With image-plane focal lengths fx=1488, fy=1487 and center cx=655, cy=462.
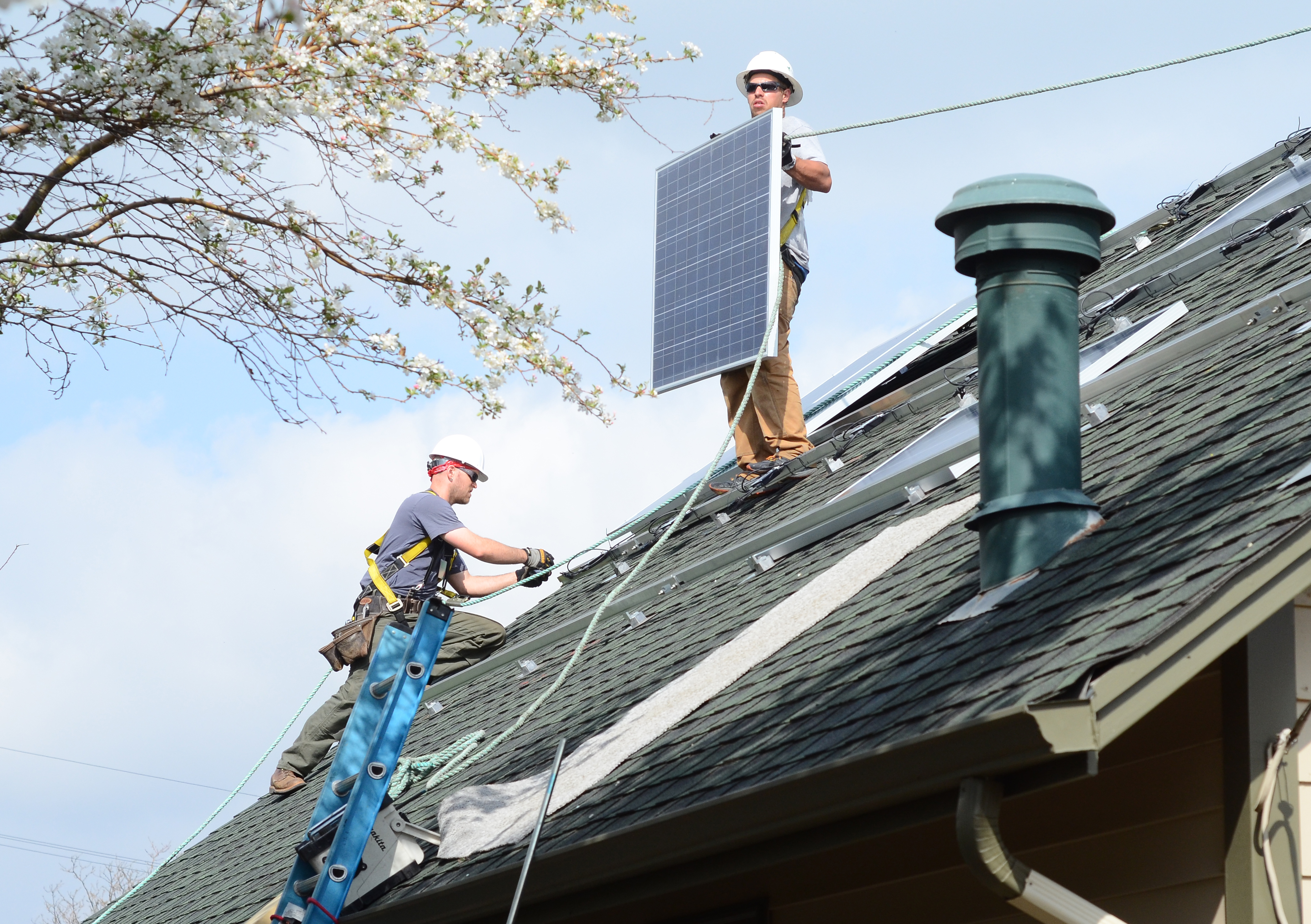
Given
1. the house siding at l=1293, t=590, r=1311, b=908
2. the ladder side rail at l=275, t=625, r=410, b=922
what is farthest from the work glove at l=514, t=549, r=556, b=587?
the house siding at l=1293, t=590, r=1311, b=908

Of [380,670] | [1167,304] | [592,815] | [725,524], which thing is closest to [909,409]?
[725,524]

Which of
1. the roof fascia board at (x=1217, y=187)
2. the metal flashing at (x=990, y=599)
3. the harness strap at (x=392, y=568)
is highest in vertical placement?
the roof fascia board at (x=1217, y=187)

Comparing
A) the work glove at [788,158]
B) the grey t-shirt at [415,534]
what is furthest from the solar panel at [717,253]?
the grey t-shirt at [415,534]

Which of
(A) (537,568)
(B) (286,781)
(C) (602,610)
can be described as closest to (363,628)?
Result: (A) (537,568)

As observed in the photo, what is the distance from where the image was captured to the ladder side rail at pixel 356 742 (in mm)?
6562

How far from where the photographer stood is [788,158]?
862 cm

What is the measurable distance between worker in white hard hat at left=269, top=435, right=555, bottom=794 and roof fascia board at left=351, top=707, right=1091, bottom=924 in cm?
307

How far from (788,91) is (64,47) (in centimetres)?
441

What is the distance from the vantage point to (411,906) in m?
5.84

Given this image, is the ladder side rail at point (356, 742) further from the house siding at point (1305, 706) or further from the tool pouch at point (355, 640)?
the house siding at point (1305, 706)

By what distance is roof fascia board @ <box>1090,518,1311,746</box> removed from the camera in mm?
3363

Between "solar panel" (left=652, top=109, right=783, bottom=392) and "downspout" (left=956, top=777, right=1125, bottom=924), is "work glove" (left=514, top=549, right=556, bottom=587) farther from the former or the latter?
"downspout" (left=956, top=777, right=1125, bottom=924)

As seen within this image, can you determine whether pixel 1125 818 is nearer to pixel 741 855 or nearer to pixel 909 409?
pixel 741 855

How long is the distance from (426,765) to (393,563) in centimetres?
134
